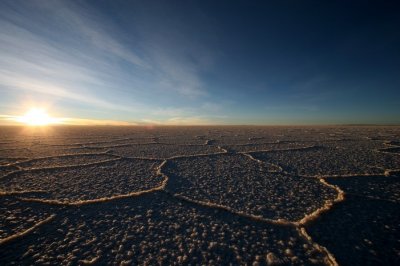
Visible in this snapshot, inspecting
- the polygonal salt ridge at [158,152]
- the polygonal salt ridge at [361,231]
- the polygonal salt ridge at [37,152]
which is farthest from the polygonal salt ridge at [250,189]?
the polygonal salt ridge at [37,152]

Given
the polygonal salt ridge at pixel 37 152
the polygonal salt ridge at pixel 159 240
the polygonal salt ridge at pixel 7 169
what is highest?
the polygonal salt ridge at pixel 37 152

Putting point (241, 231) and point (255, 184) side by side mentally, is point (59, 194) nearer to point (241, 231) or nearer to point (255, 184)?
point (241, 231)

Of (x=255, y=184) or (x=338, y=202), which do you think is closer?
(x=338, y=202)

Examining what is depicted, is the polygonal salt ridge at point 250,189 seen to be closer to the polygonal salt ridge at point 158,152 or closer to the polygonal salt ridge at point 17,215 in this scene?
the polygonal salt ridge at point 158,152

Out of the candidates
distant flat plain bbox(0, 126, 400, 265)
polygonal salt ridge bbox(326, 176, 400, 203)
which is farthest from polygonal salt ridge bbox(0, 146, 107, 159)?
polygonal salt ridge bbox(326, 176, 400, 203)

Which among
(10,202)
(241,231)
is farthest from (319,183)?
(10,202)

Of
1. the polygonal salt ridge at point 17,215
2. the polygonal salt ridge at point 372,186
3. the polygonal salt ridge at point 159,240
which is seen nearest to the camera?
the polygonal salt ridge at point 159,240
